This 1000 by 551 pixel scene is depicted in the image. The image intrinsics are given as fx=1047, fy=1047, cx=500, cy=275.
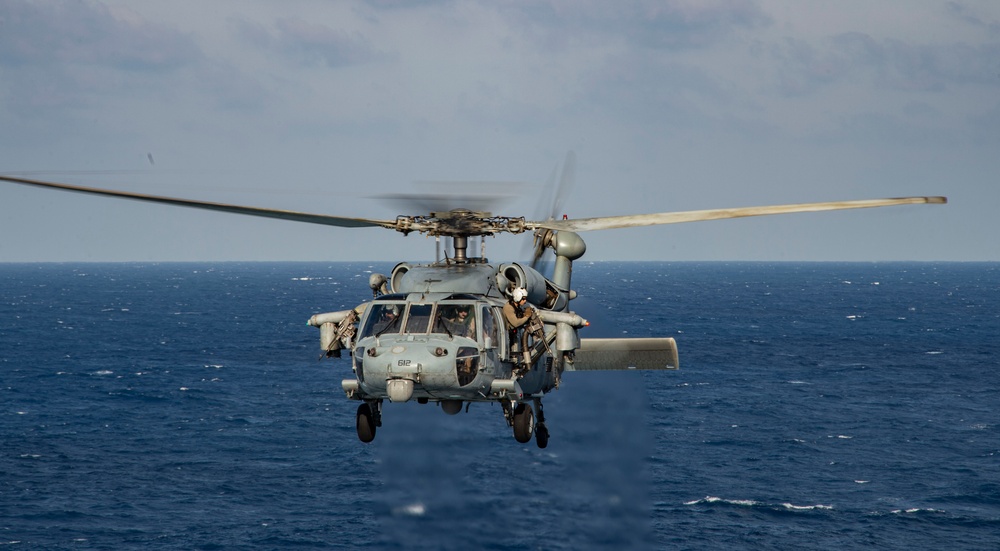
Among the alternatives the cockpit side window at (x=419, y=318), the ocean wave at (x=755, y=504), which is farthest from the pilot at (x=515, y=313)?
the ocean wave at (x=755, y=504)

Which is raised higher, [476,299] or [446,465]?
[476,299]

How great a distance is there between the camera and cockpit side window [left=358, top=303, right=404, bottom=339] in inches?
1053

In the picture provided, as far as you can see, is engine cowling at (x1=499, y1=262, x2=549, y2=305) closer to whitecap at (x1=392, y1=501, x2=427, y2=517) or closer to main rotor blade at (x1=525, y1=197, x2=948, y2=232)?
main rotor blade at (x1=525, y1=197, x2=948, y2=232)

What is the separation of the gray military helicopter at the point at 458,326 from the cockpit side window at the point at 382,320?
0.03 m

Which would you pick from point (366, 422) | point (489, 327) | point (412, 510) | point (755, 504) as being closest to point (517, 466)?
point (412, 510)

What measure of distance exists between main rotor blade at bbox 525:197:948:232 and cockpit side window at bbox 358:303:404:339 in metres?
4.51

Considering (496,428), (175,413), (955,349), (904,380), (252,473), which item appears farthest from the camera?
(955,349)

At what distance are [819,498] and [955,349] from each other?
102492mm

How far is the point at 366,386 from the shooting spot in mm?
25906

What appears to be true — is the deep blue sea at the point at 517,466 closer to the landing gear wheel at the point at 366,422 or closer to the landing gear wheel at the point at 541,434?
the landing gear wheel at the point at 541,434

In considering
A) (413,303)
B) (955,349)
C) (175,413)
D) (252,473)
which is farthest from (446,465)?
(955,349)

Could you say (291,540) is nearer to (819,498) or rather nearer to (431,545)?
(431,545)

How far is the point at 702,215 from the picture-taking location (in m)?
25.7

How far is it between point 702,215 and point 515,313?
18.9 ft
